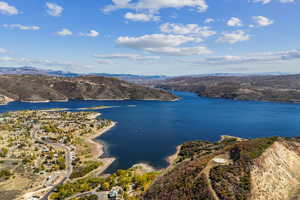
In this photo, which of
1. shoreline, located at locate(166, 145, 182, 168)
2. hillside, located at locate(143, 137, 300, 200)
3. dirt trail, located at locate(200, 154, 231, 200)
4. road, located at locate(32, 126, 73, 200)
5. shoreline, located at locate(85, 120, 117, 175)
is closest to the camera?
hillside, located at locate(143, 137, 300, 200)

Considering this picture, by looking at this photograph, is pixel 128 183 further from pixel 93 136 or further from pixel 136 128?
pixel 136 128

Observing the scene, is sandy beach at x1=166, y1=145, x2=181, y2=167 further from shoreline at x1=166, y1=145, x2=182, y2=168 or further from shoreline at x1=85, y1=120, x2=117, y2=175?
shoreline at x1=85, y1=120, x2=117, y2=175

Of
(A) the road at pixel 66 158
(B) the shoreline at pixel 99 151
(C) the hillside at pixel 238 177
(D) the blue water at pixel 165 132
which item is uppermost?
(C) the hillside at pixel 238 177

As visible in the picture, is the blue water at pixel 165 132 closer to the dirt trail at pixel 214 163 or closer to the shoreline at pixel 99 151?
the shoreline at pixel 99 151

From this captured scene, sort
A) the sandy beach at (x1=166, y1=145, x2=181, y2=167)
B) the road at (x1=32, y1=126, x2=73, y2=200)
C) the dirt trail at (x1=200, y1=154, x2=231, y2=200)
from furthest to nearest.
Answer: the sandy beach at (x1=166, y1=145, x2=181, y2=167) < the road at (x1=32, y1=126, x2=73, y2=200) < the dirt trail at (x1=200, y1=154, x2=231, y2=200)

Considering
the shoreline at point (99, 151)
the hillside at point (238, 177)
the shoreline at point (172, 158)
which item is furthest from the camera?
the shoreline at point (172, 158)

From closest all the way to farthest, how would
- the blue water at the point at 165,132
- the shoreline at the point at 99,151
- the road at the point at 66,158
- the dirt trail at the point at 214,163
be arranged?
the dirt trail at the point at 214,163 → the road at the point at 66,158 → the shoreline at the point at 99,151 → the blue water at the point at 165,132

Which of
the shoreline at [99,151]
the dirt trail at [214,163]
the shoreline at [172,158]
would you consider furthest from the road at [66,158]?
the dirt trail at [214,163]

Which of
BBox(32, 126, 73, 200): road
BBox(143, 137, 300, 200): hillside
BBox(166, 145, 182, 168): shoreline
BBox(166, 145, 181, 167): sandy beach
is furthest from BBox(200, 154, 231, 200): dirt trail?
BBox(32, 126, 73, 200): road

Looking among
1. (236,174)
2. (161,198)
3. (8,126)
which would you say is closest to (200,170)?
(236,174)

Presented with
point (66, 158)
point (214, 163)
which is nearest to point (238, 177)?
point (214, 163)
